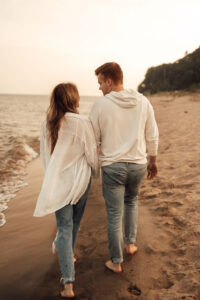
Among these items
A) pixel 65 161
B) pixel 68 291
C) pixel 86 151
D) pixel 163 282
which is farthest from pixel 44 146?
pixel 163 282

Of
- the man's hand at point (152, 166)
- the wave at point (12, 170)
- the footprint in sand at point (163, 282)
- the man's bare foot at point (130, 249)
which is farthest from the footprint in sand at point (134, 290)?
the wave at point (12, 170)

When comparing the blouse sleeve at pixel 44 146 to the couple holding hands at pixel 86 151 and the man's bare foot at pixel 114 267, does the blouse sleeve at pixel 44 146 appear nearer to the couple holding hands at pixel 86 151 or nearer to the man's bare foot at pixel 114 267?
the couple holding hands at pixel 86 151

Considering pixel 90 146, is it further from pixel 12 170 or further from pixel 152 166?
pixel 12 170

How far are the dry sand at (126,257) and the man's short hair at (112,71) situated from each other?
1.88 meters

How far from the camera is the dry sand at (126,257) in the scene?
2.46 m

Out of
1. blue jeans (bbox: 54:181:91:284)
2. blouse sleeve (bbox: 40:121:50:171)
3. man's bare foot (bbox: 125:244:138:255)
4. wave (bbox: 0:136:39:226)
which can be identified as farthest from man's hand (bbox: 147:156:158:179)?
wave (bbox: 0:136:39:226)

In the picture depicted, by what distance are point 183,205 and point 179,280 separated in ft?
4.93

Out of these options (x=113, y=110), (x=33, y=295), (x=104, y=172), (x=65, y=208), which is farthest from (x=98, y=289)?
(x=113, y=110)

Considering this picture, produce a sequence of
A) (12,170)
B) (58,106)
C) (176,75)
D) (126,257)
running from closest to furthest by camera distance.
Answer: (58,106)
(126,257)
(12,170)
(176,75)

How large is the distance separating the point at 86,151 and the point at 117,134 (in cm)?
32

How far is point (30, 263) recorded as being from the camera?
9.96 feet

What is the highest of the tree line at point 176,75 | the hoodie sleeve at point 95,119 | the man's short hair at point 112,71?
the tree line at point 176,75

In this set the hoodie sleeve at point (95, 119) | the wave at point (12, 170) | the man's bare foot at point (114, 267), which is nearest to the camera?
the hoodie sleeve at point (95, 119)

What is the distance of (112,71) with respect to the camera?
7.92 feet
